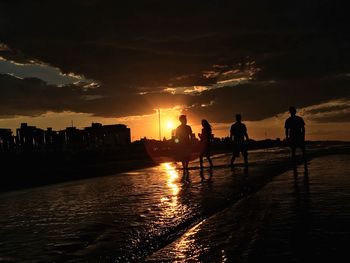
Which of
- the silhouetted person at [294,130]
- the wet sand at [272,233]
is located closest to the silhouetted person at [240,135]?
the silhouetted person at [294,130]

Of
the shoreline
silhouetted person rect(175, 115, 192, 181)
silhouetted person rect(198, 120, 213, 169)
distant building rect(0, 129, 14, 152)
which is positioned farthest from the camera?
distant building rect(0, 129, 14, 152)

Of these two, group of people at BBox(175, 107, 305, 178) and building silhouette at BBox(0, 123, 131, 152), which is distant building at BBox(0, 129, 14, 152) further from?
group of people at BBox(175, 107, 305, 178)

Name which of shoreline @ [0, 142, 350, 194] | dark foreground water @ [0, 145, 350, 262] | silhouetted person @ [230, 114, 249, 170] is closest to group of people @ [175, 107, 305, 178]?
silhouetted person @ [230, 114, 249, 170]

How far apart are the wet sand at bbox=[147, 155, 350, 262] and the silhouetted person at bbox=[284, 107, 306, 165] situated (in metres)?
8.35

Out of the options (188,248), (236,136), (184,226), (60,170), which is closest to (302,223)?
(184,226)

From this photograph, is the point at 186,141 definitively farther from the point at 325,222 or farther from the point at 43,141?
the point at 43,141

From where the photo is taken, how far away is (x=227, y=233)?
5.54 m

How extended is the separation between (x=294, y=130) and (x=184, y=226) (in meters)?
11.4

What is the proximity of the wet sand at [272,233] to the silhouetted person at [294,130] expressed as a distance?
27.4 feet

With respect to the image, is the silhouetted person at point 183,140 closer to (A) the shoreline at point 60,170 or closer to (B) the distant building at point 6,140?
(A) the shoreline at point 60,170

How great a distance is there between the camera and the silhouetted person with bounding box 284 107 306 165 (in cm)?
1670

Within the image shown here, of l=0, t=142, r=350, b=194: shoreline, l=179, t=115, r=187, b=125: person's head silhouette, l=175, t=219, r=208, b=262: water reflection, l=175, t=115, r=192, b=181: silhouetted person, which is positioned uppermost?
l=179, t=115, r=187, b=125: person's head silhouette

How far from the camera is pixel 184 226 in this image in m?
6.24

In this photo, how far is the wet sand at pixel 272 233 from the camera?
4508 millimetres
